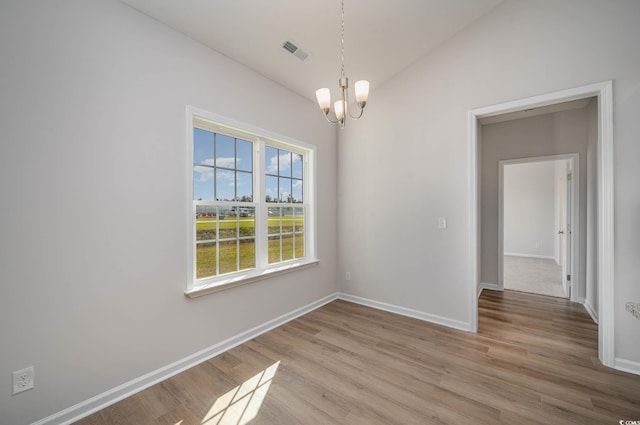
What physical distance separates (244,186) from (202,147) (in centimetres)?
59

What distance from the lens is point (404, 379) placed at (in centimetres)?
215

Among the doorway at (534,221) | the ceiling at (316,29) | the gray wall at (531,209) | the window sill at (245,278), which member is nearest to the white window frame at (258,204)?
the window sill at (245,278)

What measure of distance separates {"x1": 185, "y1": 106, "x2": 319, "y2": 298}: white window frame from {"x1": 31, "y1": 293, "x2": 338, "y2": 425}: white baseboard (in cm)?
56

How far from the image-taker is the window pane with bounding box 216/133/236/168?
2.69 m

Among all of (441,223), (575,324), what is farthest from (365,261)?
(575,324)

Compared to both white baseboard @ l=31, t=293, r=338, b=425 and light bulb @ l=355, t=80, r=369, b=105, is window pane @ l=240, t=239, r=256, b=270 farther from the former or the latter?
light bulb @ l=355, t=80, r=369, b=105

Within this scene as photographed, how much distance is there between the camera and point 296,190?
3.64 metres

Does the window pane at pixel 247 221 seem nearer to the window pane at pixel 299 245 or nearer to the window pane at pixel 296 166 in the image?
the window pane at pixel 299 245

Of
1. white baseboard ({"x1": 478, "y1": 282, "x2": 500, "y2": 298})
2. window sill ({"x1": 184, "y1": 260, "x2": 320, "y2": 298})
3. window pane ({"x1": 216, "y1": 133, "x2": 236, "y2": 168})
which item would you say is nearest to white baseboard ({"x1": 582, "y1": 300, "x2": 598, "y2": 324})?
white baseboard ({"x1": 478, "y1": 282, "x2": 500, "y2": 298})

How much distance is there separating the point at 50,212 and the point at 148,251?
63cm

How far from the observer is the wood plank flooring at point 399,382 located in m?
1.77

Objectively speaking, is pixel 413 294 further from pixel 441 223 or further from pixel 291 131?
pixel 291 131

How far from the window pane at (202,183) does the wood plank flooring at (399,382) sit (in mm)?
1545

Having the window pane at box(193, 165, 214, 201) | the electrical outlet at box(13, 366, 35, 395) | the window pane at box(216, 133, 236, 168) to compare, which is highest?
the window pane at box(216, 133, 236, 168)
